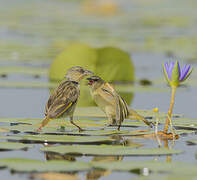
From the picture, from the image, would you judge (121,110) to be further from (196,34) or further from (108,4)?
(108,4)

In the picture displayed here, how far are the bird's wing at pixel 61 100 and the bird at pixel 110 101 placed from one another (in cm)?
20

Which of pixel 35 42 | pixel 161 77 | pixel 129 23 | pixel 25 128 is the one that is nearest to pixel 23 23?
pixel 129 23

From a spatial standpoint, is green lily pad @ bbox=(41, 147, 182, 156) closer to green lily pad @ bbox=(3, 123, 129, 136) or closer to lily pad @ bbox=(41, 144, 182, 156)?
lily pad @ bbox=(41, 144, 182, 156)

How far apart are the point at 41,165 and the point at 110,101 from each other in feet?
5.58

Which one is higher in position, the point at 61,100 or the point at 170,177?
the point at 61,100

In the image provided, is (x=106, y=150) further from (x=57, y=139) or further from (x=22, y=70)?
(x=22, y=70)

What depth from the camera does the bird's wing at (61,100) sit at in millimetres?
5426

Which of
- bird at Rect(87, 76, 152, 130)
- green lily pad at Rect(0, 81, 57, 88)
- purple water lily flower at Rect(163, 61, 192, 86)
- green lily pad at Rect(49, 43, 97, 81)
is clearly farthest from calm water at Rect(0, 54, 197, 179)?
purple water lily flower at Rect(163, 61, 192, 86)

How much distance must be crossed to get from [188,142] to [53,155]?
126cm

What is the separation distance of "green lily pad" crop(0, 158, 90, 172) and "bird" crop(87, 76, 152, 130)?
147cm

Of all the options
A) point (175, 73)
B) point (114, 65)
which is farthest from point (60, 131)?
point (114, 65)

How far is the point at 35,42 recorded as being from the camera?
1538 cm

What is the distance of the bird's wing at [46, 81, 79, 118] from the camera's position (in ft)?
17.8

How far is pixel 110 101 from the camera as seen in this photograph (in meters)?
5.77
